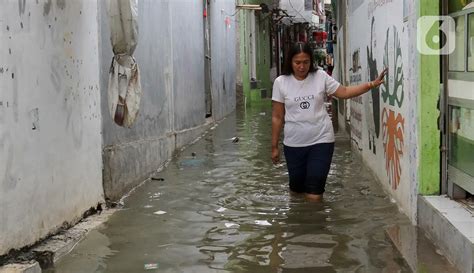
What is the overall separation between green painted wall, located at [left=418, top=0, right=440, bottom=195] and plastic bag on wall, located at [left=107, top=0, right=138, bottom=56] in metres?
2.52

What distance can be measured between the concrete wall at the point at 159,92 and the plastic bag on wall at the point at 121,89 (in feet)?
1.85

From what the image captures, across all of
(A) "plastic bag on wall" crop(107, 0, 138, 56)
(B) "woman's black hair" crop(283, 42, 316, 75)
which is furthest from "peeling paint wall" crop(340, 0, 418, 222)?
(A) "plastic bag on wall" crop(107, 0, 138, 56)

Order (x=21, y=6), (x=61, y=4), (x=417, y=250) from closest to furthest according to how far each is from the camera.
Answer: (x=21, y=6), (x=417, y=250), (x=61, y=4)

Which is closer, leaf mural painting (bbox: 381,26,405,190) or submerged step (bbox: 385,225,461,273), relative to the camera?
submerged step (bbox: 385,225,461,273)

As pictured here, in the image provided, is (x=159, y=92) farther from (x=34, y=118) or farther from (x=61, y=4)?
(x=34, y=118)

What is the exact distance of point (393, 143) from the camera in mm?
6277

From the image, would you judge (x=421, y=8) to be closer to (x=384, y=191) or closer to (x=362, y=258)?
(x=362, y=258)

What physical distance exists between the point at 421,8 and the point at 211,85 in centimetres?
1129

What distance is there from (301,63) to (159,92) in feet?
11.9

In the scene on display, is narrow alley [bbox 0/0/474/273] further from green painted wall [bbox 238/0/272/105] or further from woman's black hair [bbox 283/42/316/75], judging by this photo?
green painted wall [bbox 238/0/272/105]

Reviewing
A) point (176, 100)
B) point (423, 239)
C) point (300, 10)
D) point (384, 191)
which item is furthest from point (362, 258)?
point (300, 10)

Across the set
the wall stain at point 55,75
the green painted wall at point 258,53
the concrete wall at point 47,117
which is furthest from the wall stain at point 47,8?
the green painted wall at point 258,53

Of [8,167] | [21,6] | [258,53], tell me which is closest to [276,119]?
[21,6]

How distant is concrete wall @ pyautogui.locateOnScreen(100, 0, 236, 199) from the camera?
6.81 m
